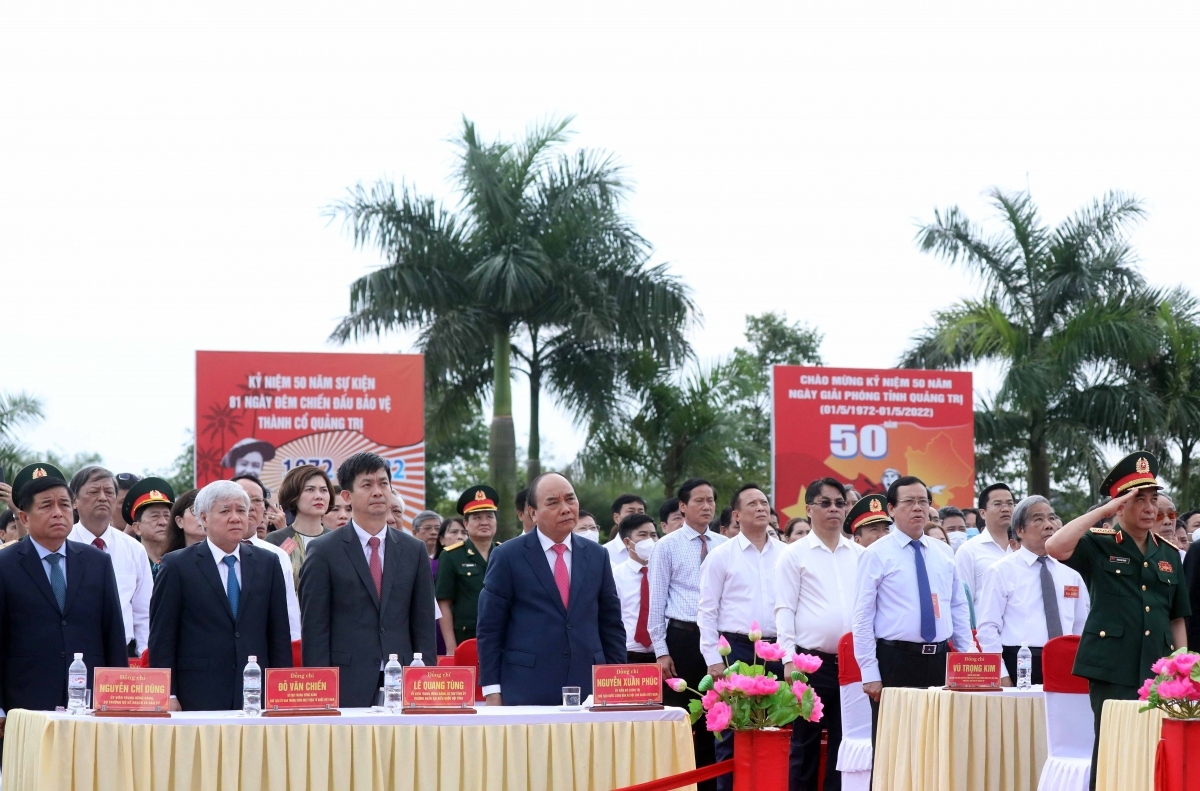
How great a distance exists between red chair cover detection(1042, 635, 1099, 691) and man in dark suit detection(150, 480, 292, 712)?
3.68 metres

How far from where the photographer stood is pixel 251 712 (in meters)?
5.43

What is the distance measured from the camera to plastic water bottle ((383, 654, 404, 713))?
572 centimetres

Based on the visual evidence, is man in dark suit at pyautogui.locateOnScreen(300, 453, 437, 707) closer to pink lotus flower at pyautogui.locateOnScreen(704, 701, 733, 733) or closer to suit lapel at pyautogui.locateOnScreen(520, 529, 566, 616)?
suit lapel at pyautogui.locateOnScreen(520, 529, 566, 616)

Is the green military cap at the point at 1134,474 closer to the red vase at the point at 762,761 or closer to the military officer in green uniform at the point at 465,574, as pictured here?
the red vase at the point at 762,761

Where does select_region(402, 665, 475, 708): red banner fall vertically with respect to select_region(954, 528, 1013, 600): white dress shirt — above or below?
below

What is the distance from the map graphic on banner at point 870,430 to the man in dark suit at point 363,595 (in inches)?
476

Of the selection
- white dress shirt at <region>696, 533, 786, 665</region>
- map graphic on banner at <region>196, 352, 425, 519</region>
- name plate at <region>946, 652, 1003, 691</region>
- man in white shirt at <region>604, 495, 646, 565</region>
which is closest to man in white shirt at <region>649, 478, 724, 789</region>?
white dress shirt at <region>696, 533, 786, 665</region>

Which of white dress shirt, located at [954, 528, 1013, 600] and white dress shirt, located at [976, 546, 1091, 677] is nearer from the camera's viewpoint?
white dress shirt, located at [976, 546, 1091, 677]

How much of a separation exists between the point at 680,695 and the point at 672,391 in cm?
1303

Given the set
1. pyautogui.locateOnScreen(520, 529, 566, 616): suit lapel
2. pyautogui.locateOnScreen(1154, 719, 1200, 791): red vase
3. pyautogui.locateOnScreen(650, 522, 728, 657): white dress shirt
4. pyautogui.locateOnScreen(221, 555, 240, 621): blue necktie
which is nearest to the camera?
pyautogui.locateOnScreen(1154, 719, 1200, 791): red vase

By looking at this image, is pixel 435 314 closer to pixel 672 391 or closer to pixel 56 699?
pixel 672 391

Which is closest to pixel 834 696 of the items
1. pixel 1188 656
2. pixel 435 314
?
pixel 1188 656

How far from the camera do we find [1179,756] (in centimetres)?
496

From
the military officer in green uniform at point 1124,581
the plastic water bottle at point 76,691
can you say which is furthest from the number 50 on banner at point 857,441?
the plastic water bottle at point 76,691
